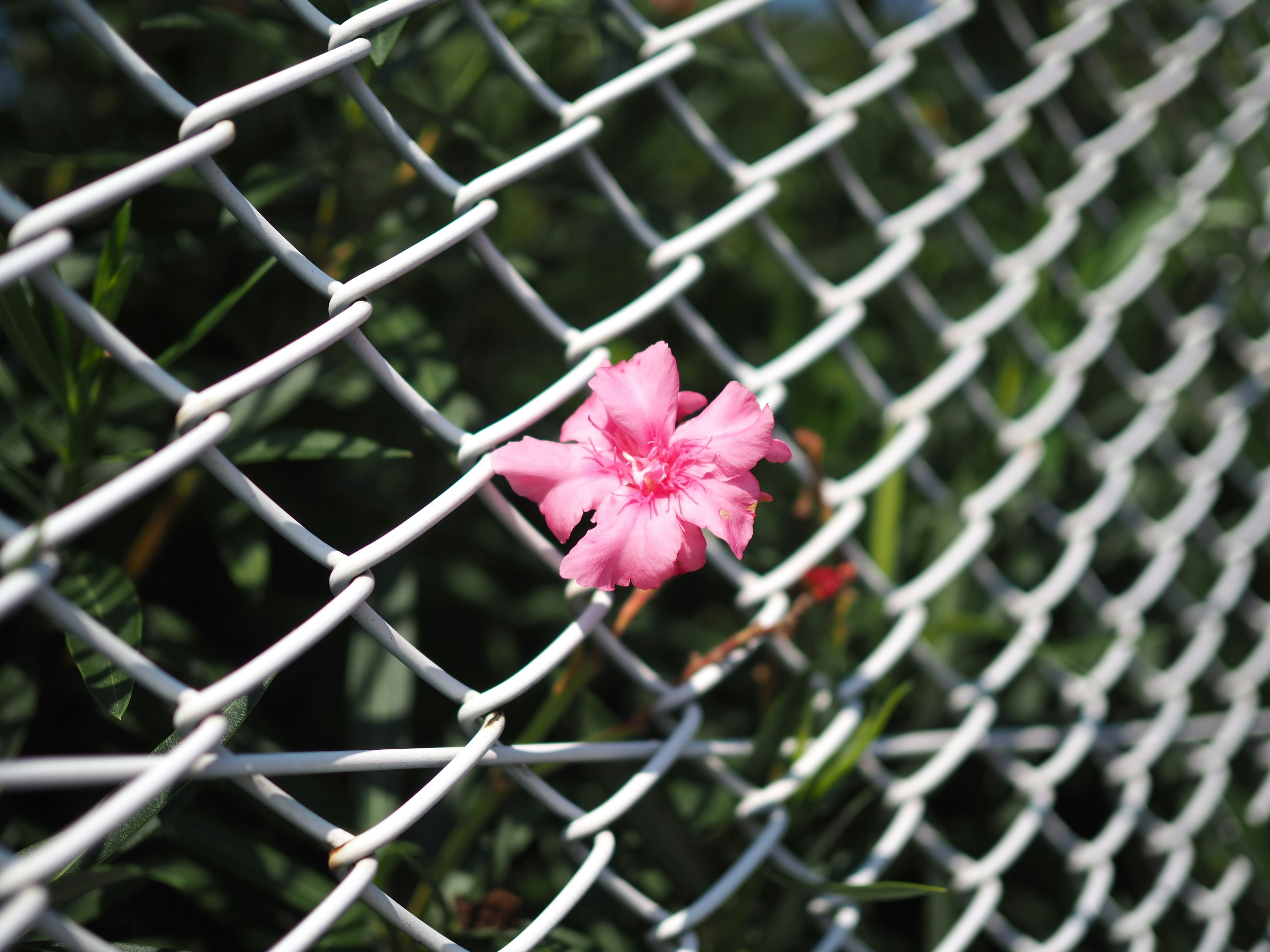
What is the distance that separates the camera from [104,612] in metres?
0.72

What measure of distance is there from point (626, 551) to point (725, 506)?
9 cm

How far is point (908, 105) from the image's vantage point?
109cm

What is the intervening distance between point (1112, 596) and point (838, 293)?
950 millimetres

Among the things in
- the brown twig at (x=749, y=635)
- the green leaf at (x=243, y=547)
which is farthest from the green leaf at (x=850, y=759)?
the green leaf at (x=243, y=547)

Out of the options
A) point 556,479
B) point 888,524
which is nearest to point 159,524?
point 556,479

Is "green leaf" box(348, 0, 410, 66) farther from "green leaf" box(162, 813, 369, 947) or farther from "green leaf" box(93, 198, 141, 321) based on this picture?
"green leaf" box(162, 813, 369, 947)

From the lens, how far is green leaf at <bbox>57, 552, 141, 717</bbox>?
62 centimetres

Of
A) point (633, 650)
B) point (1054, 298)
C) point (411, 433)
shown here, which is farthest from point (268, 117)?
point (1054, 298)

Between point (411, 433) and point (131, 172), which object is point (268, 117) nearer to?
point (411, 433)

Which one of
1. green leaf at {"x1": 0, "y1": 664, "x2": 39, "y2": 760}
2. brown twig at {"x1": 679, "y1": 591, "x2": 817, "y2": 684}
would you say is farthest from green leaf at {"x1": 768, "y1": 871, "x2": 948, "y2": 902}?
green leaf at {"x1": 0, "y1": 664, "x2": 39, "y2": 760}

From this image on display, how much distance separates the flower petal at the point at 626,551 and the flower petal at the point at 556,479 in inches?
0.7

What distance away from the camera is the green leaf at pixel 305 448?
0.75 meters

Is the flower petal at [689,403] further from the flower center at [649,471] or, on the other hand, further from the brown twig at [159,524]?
the brown twig at [159,524]

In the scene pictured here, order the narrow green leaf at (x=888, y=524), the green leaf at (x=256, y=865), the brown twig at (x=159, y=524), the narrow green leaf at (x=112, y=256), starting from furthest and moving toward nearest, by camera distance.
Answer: the narrow green leaf at (x=888, y=524) < the brown twig at (x=159, y=524) < the green leaf at (x=256, y=865) < the narrow green leaf at (x=112, y=256)
